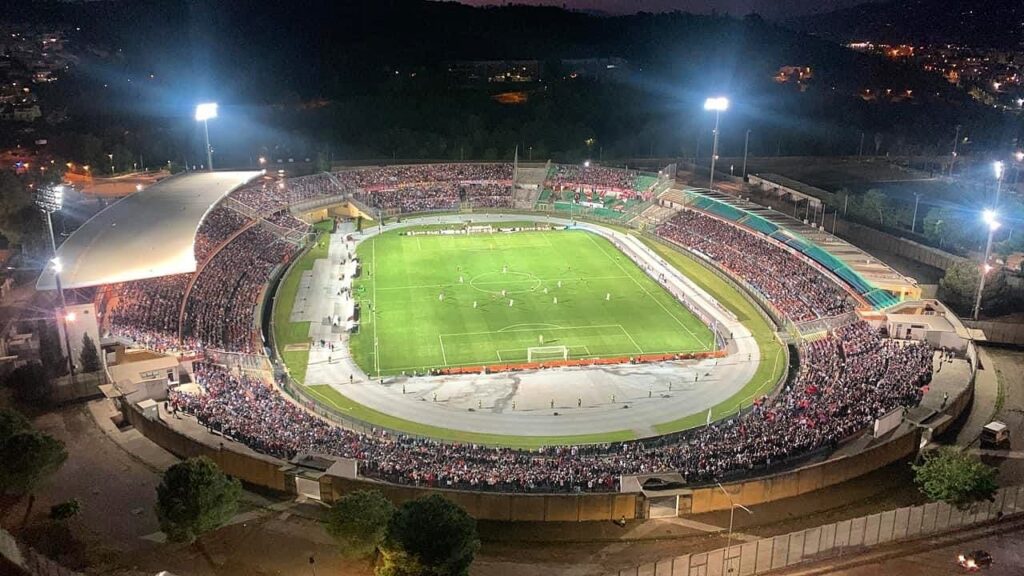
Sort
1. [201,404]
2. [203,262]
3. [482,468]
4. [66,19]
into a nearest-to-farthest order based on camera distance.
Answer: [482,468] → [201,404] → [203,262] → [66,19]

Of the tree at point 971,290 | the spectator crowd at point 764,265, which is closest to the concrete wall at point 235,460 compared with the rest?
the spectator crowd at point 764,265

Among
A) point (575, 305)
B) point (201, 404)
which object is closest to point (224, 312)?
point (201, 404)

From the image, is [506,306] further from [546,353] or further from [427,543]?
[427,543]

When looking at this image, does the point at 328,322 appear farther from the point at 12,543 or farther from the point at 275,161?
the point at 275,161

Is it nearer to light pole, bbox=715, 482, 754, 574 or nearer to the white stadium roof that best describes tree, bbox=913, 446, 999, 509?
light pole, bbox=715, 482, 754, 574

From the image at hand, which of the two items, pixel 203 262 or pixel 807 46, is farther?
pixel 807 46

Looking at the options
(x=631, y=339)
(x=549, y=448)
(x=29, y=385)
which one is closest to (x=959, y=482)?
(x=549, y=448)
